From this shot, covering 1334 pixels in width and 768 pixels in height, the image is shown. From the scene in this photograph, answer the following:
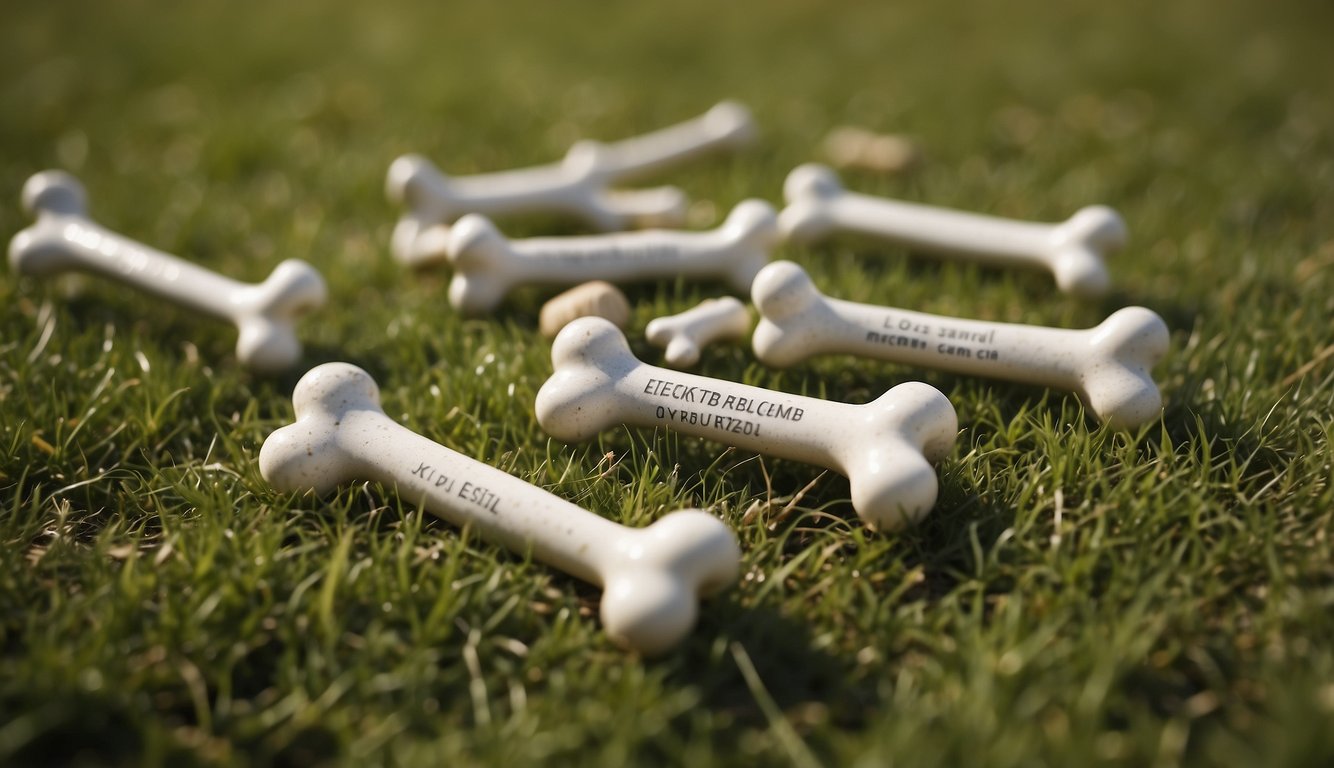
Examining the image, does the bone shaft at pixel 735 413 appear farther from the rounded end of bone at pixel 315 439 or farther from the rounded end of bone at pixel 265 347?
the rounded end of bone at pixel 265 347

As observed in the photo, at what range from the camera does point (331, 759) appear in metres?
1.71

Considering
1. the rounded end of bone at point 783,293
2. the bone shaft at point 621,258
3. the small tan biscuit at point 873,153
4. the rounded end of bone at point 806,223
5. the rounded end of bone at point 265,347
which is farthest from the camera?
the small tan biscuit at point 873,153

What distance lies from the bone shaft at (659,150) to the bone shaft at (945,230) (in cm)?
85

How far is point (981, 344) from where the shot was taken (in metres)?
2.41

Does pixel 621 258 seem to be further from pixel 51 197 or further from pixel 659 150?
pixel 51 197

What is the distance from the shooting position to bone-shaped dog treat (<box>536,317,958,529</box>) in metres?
2.00

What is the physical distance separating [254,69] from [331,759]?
441 cm

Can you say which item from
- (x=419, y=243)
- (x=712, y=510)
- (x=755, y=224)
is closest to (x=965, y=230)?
(x=755, y=224)

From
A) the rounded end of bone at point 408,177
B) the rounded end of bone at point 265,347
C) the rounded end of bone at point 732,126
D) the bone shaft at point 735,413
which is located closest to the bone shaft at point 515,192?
the rounded end of bone at point 408,177

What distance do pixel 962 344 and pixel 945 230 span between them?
85 cm

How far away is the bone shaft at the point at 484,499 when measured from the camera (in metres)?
1.96

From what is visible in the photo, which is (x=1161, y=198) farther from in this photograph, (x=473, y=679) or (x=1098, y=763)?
(x=473, y=679)

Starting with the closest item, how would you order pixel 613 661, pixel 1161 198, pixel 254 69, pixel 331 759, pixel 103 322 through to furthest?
pixel 331 759 < pixel 613 661 < pixel 103 322 < pixel 1161 198 < pixel 254 69

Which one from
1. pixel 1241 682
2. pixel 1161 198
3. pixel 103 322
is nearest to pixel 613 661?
pixel 1241 682
